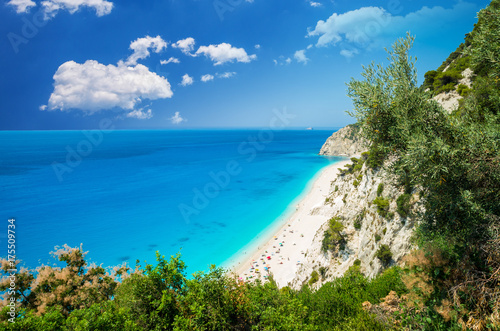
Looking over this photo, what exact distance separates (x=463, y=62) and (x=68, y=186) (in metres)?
118

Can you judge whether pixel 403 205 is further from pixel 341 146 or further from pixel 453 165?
pixel 341 146

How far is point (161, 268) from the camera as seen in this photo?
12617mm

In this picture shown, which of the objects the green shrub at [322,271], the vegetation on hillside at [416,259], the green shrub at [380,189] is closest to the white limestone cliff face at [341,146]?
the green shrub at [380,189]

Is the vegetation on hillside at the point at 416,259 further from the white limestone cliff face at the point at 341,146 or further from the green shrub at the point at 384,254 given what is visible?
the white limestone cliff face at the point at 341,146

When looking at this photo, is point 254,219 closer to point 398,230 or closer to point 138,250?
point 138,250

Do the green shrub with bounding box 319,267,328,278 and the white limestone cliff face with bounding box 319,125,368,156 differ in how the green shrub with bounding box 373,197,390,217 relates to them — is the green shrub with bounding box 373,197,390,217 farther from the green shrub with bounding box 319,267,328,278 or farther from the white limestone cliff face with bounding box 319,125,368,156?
the white limestone cliff face with bounding box 319,125,368,156

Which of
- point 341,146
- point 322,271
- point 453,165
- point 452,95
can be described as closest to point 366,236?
point 322,271

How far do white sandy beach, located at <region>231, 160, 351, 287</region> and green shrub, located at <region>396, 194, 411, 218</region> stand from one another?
60.1 ft

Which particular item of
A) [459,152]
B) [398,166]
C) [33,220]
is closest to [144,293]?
[398,166]

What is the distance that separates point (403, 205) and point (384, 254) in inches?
192

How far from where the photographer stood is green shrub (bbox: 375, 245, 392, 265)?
20.0m

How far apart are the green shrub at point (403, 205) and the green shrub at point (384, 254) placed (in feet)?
11.3

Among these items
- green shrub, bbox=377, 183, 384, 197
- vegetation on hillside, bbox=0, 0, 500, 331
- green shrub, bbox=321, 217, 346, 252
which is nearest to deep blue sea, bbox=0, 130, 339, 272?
green shrub, bbox=321, 217, 346, 252

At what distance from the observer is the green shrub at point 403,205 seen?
20.5 metres
